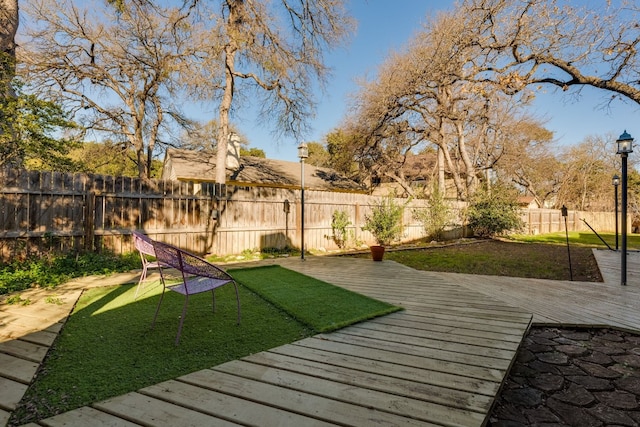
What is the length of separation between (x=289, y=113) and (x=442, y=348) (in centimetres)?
1198

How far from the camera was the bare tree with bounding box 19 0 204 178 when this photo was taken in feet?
38.1

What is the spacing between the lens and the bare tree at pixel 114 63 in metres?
11.6

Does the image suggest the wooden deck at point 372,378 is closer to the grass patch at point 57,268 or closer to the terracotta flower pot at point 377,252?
the grass patch at point 57,268

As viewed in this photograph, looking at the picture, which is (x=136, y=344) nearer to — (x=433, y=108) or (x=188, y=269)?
(x=188, y=269)

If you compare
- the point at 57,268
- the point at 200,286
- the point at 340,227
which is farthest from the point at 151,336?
the point at 340,227

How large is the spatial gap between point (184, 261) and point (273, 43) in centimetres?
1044

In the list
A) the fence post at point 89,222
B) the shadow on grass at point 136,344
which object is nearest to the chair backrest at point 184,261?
the shadow on grass at point 136,344

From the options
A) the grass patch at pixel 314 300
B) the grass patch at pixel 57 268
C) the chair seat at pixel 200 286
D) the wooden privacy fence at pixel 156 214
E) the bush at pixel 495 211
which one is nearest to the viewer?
the chair seat at pixel 200 286

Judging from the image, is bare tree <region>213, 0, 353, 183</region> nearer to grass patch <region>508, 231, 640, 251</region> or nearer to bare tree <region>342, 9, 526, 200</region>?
bare tree <region>342, 9, 526, 200</region>

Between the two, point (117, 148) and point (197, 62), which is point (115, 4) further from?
point (117, 148)

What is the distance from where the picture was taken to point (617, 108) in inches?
355

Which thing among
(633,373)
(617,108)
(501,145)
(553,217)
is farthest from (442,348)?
(553,217)

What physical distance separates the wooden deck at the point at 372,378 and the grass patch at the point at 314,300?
7.6 inches

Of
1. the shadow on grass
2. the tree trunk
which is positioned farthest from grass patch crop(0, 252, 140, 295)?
the tree trunk
